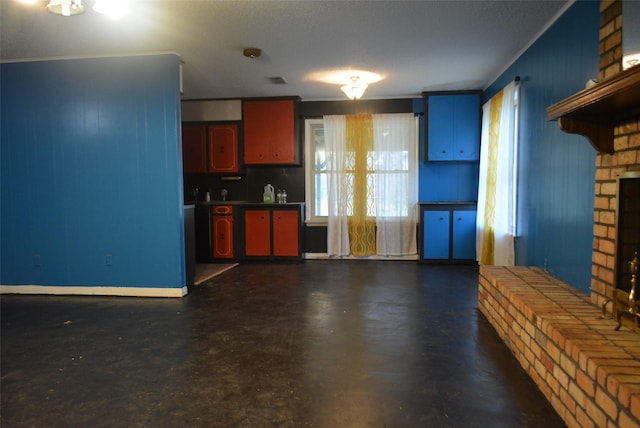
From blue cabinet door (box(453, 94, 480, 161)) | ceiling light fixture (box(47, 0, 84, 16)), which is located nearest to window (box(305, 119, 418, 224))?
blue cabinet door (box(453, 94, 480, 161))

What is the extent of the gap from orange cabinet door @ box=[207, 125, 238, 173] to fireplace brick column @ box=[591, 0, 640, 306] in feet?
15.6

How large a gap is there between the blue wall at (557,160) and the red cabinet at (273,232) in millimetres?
3078

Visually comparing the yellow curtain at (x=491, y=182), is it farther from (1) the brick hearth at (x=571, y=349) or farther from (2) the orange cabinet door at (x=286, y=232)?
(2) the orange cabinet door at (x=286, y=232)

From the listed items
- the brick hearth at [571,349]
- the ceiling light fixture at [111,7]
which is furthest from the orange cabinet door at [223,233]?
the brick hearth at [571,349]

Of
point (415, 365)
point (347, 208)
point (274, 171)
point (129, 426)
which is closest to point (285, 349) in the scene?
point (415, 365)

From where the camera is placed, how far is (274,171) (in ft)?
20.3

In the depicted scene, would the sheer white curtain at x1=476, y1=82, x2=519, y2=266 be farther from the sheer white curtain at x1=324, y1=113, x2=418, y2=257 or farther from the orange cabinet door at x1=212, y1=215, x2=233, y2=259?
the orange cabinet door at x1=212, y1=215, x2=233, y2=259

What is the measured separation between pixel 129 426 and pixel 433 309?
2503mm

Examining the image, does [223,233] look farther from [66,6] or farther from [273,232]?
[66,6]

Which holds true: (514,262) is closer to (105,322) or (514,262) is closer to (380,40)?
(380,40)

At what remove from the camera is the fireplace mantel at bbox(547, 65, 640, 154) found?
5.03 ft

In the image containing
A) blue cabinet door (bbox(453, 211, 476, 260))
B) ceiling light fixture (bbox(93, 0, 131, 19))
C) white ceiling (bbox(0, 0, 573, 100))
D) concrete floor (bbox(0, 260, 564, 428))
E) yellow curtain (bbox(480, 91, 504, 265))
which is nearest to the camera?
concrete floor (bbox(0, 260, 564, 428))

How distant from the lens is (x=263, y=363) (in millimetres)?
2355

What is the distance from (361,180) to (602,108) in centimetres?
402
